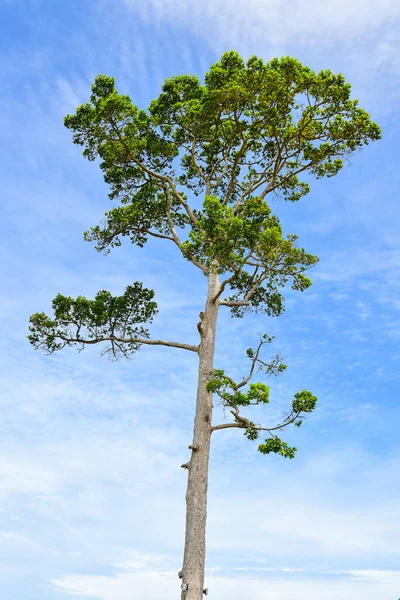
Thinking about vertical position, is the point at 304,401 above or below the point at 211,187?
below

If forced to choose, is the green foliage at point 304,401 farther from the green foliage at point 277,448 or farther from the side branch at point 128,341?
the side branch at point 128,341

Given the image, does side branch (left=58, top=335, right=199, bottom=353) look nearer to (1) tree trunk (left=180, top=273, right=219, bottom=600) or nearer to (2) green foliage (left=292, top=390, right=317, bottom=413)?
(1) tree trunk (left=180, top=273, right=219, bottom=600)

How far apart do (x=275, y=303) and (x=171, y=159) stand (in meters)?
5.11

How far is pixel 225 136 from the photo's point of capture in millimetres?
16406

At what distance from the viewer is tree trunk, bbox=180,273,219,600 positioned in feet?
39.7

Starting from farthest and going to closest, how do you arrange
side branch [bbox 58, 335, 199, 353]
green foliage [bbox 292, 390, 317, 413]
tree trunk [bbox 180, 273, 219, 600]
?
1. side branch [bbox 58, 335, 199, 353]
2. green foliage [bbox 292, 390, 317, 413]
3. tree trunk [bbox 180, 273, 219, 600]

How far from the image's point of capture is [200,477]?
13023mm

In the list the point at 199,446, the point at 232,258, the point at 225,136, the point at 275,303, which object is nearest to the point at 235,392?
the point at 199,446

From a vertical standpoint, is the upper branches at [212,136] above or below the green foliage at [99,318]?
above

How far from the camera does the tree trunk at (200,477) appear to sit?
12.1m

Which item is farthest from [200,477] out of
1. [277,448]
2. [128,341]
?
[128,341]

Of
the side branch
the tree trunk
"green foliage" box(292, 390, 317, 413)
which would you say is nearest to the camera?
the tree trunk

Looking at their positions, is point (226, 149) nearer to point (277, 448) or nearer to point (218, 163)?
point (218, 163)

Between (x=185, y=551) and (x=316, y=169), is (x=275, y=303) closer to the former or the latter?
(x=316, y=169)
